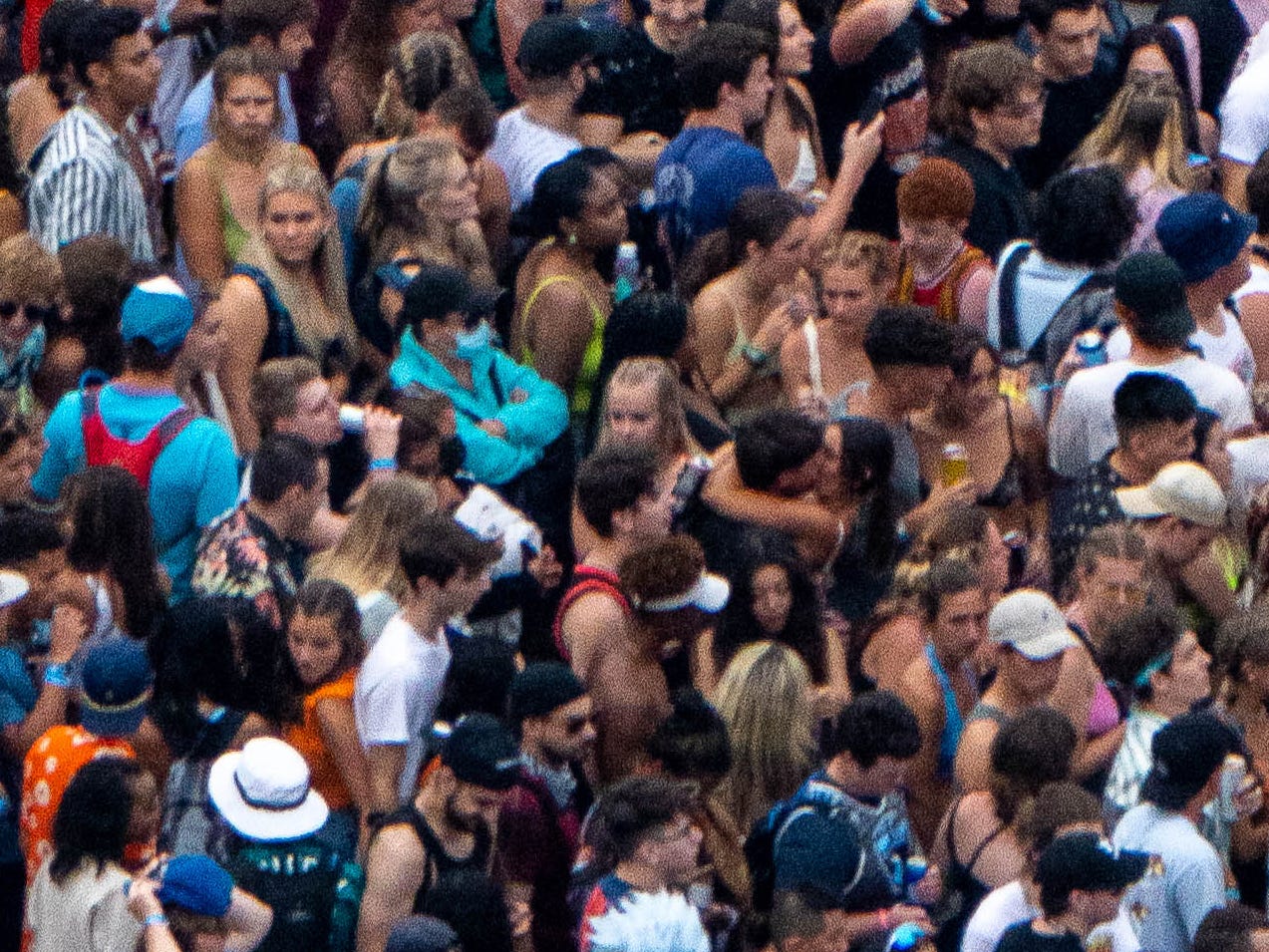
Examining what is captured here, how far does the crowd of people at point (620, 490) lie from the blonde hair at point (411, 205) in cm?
2

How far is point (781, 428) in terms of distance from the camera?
7.92 metres

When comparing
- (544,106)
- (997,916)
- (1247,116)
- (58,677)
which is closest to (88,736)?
(58,677)

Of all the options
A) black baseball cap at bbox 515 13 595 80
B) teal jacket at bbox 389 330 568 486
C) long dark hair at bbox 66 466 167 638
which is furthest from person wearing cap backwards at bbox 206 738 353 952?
black baseball cap at bbox 515 13 595 80

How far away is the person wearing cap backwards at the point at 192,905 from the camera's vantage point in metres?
6.43

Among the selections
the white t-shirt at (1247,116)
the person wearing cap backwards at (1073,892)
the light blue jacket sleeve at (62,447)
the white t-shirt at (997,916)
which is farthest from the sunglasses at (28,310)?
the white t-shirt at (1247,116)

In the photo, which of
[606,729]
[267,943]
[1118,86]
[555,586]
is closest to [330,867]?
[267,943]

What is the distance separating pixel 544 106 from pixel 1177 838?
3.67m

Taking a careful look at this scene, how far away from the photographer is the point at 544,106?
962cm

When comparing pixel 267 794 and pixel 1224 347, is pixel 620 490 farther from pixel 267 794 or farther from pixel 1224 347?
pixel 1224 347

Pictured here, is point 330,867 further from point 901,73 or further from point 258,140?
point 901,73

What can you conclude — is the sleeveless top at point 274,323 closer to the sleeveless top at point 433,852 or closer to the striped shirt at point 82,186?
the striped shirt at point 82,186

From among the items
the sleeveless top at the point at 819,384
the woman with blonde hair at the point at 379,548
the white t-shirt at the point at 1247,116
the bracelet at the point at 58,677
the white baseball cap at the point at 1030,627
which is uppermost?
the bracelet at the point at 58,677

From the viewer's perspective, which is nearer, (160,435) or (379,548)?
(379,548)

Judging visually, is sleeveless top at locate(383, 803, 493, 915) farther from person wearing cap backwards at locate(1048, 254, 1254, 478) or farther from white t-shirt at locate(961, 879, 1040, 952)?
person wearing cap backwards at locate(1048, 254, 1254, 478)
